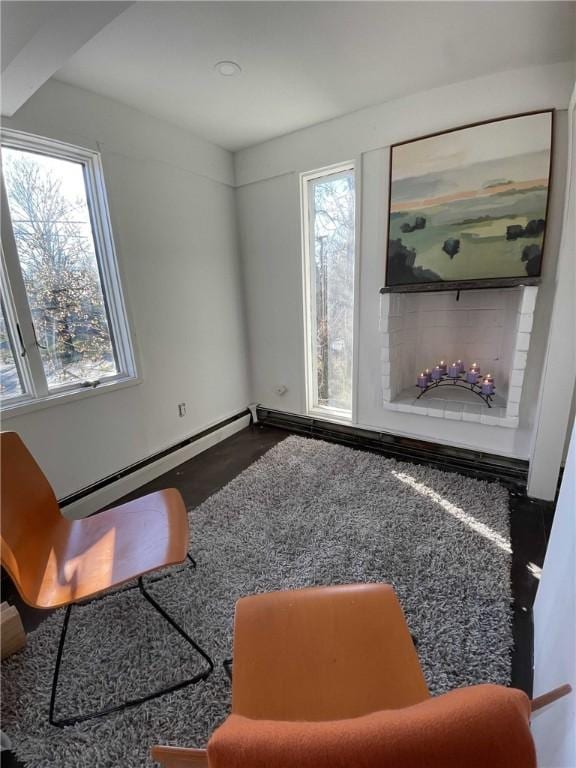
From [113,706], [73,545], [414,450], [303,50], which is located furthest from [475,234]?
[113,706]

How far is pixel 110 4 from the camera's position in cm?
106

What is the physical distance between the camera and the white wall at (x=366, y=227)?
1942 mm

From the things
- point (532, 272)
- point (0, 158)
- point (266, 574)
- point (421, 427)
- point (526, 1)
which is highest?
point (526, 1)

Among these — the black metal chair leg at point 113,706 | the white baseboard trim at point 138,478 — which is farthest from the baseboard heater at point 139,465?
the black metal chair leg at point 113,706

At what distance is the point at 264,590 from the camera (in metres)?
1.50

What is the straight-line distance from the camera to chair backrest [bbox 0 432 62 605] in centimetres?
114

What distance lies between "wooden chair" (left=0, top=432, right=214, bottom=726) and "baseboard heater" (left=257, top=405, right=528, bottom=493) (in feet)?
5.71

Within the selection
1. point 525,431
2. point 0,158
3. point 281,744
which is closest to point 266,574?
point 281,744

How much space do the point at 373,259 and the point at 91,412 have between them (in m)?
2.23

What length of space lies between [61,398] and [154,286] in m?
0.99

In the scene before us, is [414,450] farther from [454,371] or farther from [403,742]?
[403,742]

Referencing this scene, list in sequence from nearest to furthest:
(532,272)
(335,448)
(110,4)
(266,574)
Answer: (110,4)
(266,574)
(532,272)
(335,448)

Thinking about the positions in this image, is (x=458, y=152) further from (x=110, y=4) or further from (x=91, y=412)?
(x=91, y=412)

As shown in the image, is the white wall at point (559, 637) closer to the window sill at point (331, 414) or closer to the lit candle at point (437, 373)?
the lit candle at point (437, 373)
